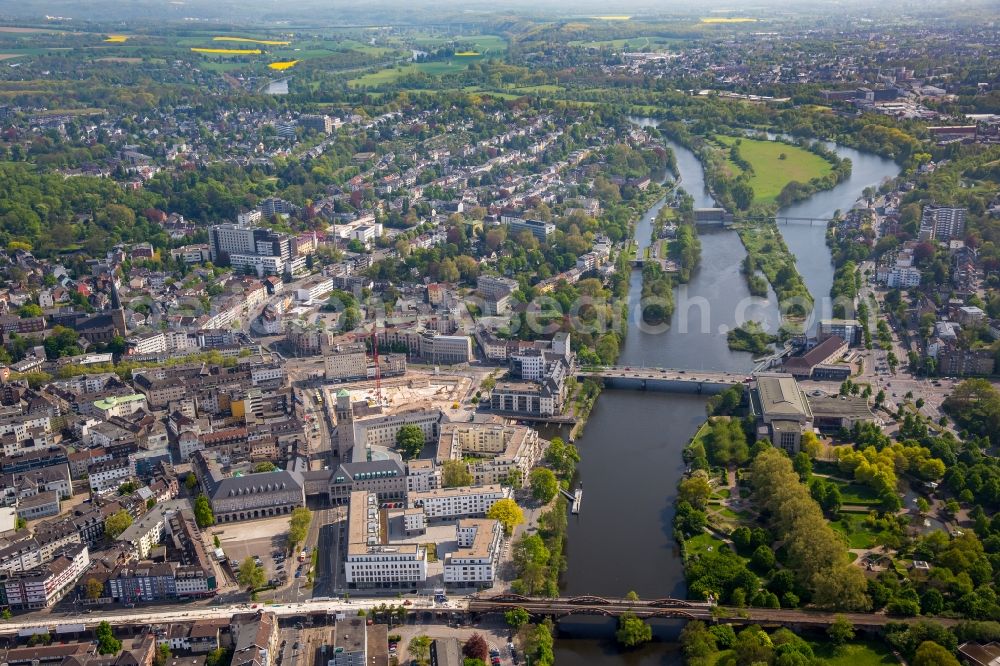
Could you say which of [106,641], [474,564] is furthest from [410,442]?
[106,641]

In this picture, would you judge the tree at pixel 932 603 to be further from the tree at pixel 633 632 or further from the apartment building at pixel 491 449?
the apartment building at pixel 491 449

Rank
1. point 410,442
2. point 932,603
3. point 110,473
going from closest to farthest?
point 932,603 → point 110,473 → point 410,442

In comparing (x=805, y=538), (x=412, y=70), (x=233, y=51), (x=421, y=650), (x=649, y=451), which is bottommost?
(x=649, y=451)

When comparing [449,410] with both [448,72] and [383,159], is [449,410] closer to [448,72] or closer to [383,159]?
[383,159]

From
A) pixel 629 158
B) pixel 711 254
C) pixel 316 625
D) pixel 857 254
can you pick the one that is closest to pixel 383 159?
pixel 629 158

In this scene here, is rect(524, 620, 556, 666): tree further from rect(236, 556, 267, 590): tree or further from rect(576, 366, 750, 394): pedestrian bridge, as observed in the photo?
rect(576, 366, 750, 394): pedestrian bridge

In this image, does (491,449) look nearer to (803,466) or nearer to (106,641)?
(803,466)

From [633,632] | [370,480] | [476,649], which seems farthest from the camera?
[370,480]
